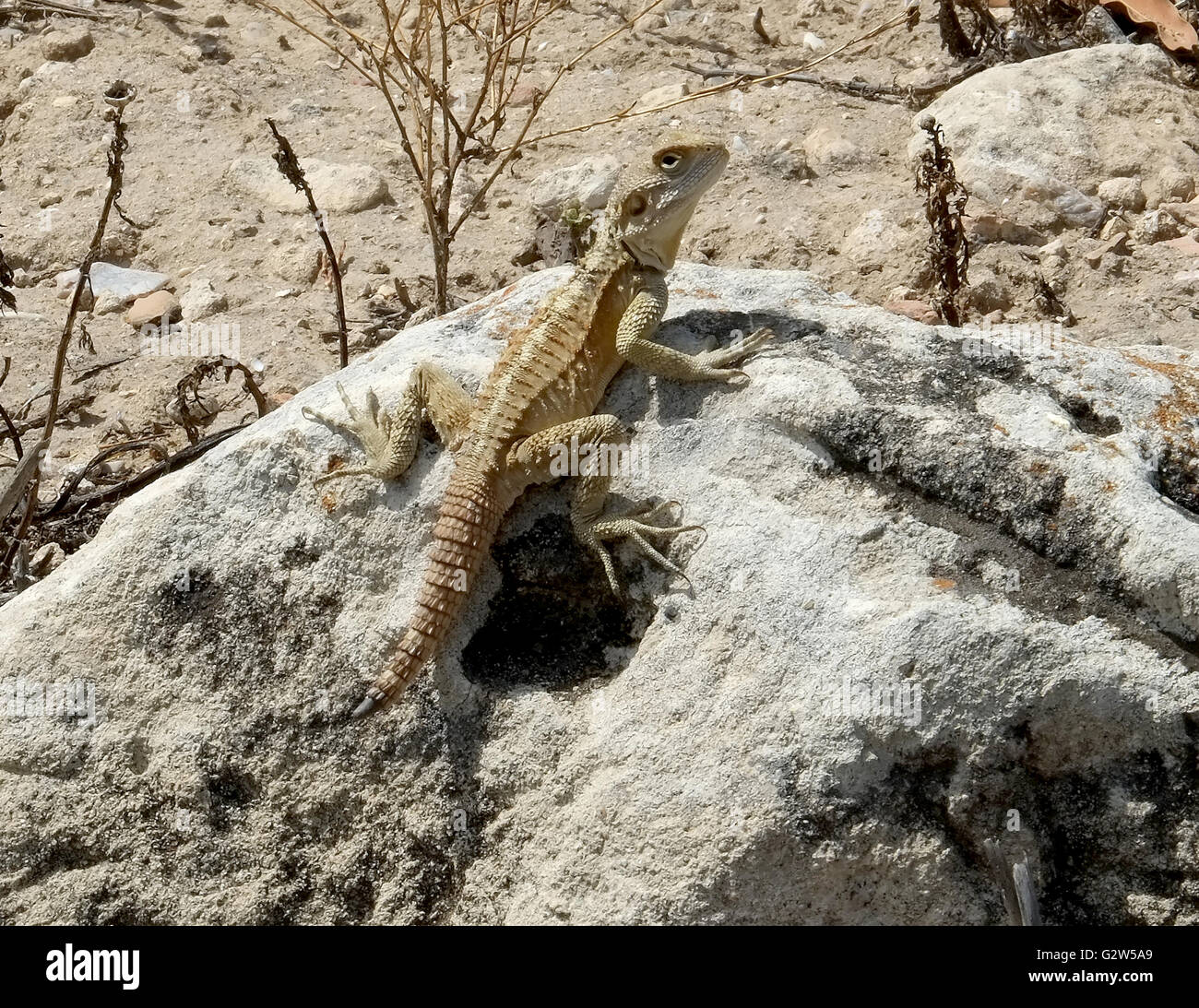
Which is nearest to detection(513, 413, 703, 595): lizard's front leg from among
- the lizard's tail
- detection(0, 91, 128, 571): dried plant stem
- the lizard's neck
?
the lizard's tail

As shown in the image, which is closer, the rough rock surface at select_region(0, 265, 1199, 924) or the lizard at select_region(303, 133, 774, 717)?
the rough rock surface at select_region(0, 265, 1199, 924)

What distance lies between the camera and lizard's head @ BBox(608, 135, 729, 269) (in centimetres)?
471

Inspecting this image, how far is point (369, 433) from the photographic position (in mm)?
4188

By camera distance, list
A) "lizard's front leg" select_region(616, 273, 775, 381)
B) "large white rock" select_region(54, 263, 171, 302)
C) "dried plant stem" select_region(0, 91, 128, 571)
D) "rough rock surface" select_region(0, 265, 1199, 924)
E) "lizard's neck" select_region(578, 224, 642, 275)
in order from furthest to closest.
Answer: "large white rock" select_region(54, 263, 171, 302) < "lizard's neck" select_region(578, 224, 642, 275) < "dried plant stem" select_region(0, 91, 128, 571) < "lizard's front leg" select_region(616, 273, 775, 381) < "rough rock surface" select_region(0, 265, 1199, 924)

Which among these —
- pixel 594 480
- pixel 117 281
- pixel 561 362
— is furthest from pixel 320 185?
pixel 594 480

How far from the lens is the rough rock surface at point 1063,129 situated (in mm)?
7160

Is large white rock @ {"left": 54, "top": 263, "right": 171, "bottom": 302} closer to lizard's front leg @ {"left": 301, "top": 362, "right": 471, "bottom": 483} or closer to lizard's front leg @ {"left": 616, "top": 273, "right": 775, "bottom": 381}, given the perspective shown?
lizard's front leg @ {"left": 301, "top": 362, "right": 471, "bottom": 483}

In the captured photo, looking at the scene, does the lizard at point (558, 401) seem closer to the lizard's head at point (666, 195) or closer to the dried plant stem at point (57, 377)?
the lizard's head at point (666, 195)

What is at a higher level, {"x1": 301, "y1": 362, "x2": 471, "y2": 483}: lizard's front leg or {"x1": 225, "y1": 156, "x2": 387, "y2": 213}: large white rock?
{"x1": 301, "y1": 362, "x2": 471, "y2": 483}: lizard's front leg

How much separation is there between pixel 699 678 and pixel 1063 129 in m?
5.29

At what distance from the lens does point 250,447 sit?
13.8 feet

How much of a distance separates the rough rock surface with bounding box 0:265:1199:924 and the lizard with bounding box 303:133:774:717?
11 centimetres

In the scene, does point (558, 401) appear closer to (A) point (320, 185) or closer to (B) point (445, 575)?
(B) point (445, 575)

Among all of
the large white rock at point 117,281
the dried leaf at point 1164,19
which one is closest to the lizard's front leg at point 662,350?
the large white rock at point 117,281
